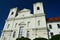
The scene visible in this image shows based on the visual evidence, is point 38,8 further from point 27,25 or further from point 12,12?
point 12,12

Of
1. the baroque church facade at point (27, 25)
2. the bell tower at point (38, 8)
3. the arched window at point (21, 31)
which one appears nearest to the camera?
the baroque church facade at point (27, 25)

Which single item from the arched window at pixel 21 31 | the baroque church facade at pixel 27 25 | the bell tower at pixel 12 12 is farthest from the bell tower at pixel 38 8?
the bell tower at pixel 12 12

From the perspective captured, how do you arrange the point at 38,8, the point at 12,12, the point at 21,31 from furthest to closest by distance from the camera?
the point at 12,12 < the point at 38,8 < the point at 21,31

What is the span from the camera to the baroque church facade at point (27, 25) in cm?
2617

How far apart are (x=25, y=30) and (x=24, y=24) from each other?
7.59 feet

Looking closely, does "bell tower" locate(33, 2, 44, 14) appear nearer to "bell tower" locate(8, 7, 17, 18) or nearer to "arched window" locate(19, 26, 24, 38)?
"arched window" locate(19, 26, 24, 38)

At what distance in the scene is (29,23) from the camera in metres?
29.1

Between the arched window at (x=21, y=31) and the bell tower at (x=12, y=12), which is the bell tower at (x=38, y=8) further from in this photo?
the bell tower at (x=12, y=12)

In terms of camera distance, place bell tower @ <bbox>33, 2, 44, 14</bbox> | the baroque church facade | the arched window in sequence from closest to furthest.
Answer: the baroque church facade < the arched window < bell tower @ <bbox>33, 2, 44, 14</bbox>

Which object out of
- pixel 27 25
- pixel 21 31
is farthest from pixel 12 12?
pixel 21 31

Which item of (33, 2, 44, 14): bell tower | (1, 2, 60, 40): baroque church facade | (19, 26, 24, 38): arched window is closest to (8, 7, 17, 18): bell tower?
(1, 2, 60, 40): baroque church facade

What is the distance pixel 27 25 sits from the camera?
28.9m

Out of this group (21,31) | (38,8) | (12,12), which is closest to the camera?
(21,31)

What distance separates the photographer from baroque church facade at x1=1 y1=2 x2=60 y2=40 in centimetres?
2617
